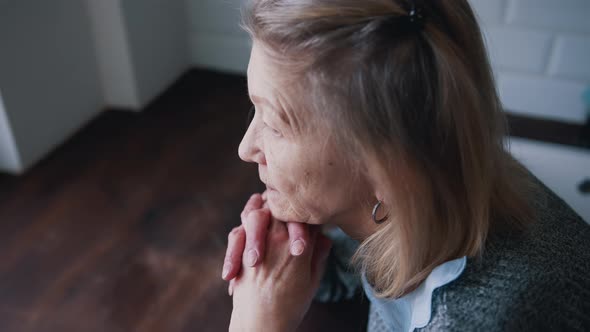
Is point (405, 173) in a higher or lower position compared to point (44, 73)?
higher

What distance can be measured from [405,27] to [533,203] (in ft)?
1.03

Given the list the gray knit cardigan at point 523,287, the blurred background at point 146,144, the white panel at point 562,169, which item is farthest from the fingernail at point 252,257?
the white panel at point 562,169

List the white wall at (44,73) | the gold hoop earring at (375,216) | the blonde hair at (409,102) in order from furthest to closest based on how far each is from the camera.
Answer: the white wall at (44,73)
the gold hoop earring at (375,216)
the blonde hair at (409,102)

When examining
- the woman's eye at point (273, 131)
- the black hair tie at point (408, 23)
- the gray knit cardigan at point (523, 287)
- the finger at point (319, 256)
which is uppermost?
the black hair tie at point (408, 23)

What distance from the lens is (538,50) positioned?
3.80 ft

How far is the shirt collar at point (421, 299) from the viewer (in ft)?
1.81

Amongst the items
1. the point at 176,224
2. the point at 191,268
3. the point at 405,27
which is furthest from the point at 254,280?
the point at 405,27

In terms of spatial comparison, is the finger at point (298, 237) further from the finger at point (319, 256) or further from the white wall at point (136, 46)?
the white wall at point (136, 46)

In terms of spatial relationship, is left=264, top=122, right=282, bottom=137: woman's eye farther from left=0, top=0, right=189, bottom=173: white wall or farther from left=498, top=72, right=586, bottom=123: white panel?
left=498, top=72, right=586, bottom=123: white panel

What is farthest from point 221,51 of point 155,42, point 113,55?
point 113,55

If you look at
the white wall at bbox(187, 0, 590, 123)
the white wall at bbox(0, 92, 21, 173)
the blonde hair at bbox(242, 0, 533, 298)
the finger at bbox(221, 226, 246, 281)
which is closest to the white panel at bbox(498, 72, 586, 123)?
the white wall at bbox(187, 0, 590, 123)

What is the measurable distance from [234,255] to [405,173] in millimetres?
297

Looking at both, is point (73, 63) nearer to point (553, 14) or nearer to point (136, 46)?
point (136, 46)

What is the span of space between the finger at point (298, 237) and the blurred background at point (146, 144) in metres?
0.13
